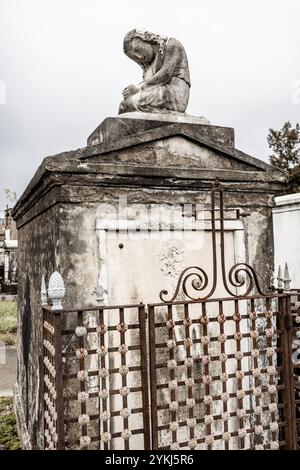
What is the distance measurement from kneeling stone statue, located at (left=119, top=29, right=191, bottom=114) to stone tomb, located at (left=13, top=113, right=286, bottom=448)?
229mm

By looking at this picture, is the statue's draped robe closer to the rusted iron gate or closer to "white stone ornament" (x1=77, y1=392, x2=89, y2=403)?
the rusted iron gate

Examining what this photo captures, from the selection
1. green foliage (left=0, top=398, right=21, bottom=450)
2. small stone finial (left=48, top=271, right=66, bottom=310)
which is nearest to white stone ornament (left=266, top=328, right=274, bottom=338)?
small stone finial (left=48, top=271, right=66, bottom=310)

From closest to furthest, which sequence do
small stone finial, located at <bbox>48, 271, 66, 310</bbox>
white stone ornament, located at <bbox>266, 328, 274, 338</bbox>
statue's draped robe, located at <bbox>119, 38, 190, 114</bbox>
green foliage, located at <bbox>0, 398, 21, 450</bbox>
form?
small stone finial, located at <bbox>48, 271, 66, 310</bbox>, white stone ornament, located at <bbox>266, 328, 274, 338</bbox>, statue's draped robe, located at <bbox>119, 38, 190, 114</bbox>, green foliage, located at <bbox>0, 398, 21, 450</bbox>

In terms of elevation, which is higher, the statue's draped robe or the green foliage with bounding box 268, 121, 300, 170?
the green foliage with bounding box 268, 121, 300, 170

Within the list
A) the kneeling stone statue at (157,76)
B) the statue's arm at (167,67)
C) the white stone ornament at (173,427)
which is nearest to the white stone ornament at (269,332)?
the white stone ornament at (173,427)

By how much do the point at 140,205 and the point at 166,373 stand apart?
53.8 inches

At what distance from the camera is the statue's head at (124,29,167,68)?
162 inches

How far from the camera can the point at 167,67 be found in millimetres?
4035

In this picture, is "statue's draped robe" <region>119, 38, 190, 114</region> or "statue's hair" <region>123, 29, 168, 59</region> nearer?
"statue's draped robe" <region>119, 38, 190, 114</region>

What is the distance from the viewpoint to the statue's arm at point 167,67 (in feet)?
13.2

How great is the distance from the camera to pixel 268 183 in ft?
12.7

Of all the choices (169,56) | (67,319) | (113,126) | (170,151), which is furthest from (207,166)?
(67,319)

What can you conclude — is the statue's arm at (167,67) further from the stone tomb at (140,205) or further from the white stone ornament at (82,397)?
the white stone ornament at (82,397)
